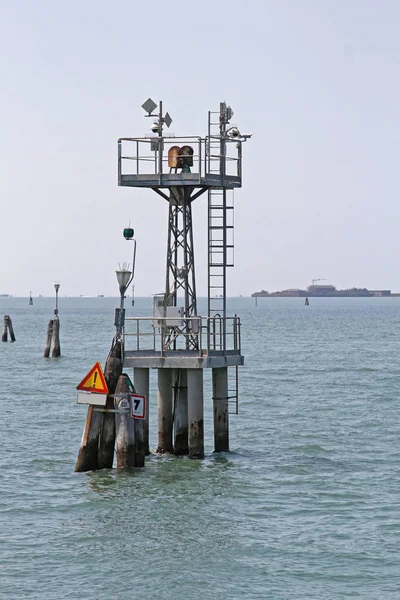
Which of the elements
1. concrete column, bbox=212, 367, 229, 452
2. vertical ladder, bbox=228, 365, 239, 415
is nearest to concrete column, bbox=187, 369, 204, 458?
concrete column, bbox=212, 367, 229, 452

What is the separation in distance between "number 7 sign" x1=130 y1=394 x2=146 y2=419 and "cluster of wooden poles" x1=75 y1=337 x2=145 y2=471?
4.6 inches

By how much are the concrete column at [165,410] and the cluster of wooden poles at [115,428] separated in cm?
141

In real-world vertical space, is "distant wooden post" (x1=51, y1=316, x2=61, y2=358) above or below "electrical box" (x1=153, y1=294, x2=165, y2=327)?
→ below

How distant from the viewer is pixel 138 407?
85.8 feet

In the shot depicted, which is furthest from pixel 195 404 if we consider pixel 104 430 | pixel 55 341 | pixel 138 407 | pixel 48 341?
pixel 48 341

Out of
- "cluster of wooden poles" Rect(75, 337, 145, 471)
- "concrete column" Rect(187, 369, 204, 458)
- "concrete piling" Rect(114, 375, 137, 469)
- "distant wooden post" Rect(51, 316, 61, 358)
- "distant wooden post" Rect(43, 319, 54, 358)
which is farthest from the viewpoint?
"distant wooden post" Rect(43, 319, 54, 358)

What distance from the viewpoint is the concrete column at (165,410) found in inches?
1112

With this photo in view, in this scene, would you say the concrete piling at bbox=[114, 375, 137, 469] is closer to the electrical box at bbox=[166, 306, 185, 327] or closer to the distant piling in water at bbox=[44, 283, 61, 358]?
the electrical box at bbox=[166, 306, 185, 327]

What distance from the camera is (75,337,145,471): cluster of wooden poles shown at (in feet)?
85.5

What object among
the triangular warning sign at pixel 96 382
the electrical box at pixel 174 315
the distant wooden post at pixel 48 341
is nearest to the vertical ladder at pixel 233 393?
the electrical box at pixel 174 315

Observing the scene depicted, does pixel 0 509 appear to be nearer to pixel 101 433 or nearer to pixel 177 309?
pixel 101 433

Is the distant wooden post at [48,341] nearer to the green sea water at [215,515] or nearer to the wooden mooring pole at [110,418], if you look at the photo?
the green sea water at [215,515]

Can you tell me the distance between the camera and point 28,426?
3875 centimetres

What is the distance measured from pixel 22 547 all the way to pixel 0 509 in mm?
3206
